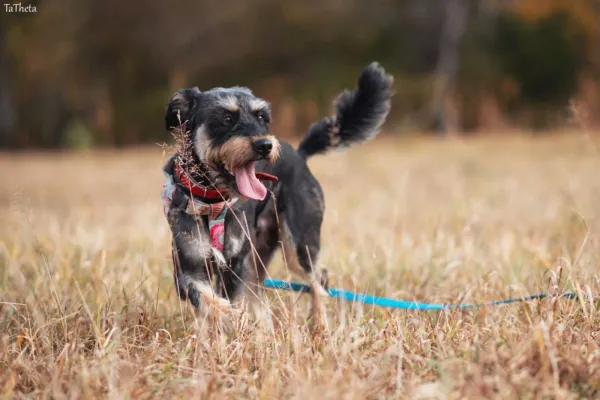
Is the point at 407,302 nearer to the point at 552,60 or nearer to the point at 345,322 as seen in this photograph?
the point at 345,322

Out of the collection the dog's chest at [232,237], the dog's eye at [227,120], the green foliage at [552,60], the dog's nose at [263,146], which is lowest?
the dog's chest at [232,237]

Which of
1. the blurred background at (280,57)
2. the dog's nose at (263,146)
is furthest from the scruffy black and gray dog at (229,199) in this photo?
the blurred background at (280,57)

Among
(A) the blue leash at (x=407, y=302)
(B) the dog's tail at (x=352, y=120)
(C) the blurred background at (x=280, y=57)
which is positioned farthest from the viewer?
(C) the blurred background at (x=280, y=57)

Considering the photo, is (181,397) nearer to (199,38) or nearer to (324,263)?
(324,263)

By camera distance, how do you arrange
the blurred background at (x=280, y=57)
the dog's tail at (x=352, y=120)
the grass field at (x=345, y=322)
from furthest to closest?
the blurred background at (x=280, y=57)
the dog's tail at (x=352, y=120)
the grass field at (x=345, y=322)

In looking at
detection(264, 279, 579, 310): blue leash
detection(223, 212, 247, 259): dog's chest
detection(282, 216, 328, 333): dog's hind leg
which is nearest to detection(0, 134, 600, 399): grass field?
detection(264, 279, 579, 310): blue leash

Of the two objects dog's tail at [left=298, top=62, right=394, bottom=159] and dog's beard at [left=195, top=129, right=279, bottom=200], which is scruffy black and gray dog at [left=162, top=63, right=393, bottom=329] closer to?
dog's beard at [left=195, top=129, right=279, bottom=200]

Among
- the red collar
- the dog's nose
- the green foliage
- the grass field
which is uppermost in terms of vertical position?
the green foliage

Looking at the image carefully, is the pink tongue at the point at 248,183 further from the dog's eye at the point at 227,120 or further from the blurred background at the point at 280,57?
the blurred background at the point at 280,57

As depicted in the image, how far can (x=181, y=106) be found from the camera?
312cm

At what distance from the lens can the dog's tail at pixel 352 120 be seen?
381 cm

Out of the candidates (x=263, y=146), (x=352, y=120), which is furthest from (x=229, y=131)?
(x=352, y=120)

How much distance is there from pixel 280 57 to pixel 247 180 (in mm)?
22820

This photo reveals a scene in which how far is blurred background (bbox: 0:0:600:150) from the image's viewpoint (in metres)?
21.2
